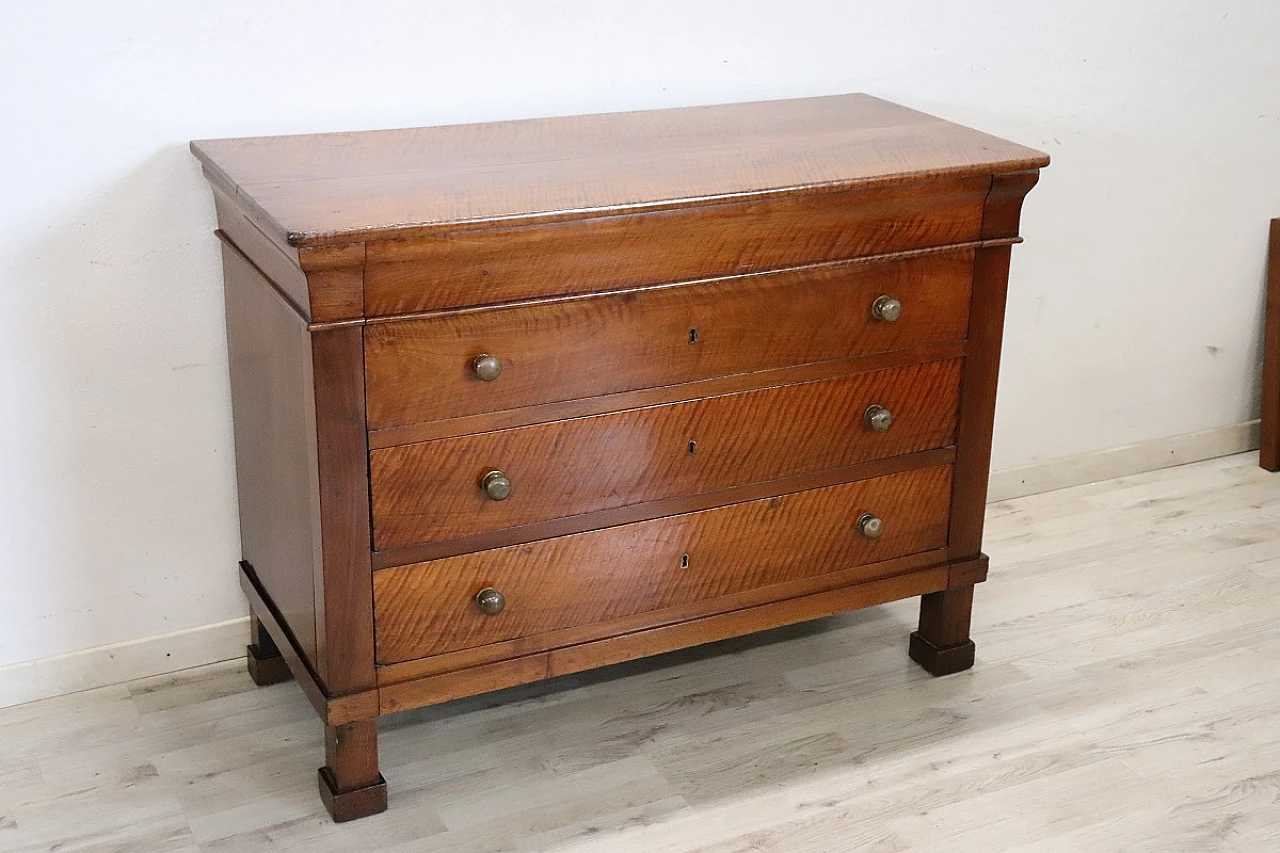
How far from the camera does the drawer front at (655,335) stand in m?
1.83

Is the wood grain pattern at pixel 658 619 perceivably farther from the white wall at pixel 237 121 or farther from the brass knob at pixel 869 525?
the white wall at pixel 237 121

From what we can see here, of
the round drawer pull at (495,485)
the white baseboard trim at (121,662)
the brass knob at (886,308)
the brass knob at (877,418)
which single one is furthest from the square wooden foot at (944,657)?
the white baseboard trim at (121,662)

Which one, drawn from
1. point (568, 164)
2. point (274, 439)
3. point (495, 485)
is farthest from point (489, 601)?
point (568, 164)

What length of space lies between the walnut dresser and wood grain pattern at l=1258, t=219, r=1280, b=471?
1222 mm

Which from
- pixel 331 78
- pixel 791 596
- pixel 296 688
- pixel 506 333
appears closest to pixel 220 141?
pixel 331 78

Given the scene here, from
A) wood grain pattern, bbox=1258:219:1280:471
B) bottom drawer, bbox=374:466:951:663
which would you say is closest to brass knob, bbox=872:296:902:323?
bottom drawer, bbox=374:466:951:663

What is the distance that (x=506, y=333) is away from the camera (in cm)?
187

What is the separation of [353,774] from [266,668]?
1.26 feet

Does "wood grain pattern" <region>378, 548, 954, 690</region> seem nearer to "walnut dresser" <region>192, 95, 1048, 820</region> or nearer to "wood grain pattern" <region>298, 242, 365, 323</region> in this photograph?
"walnut dresser" <region>192, 95, 1048, 820</region>

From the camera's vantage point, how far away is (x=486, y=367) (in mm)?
1845

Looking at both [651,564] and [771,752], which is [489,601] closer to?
[651,564]

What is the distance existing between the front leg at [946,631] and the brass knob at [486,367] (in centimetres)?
93

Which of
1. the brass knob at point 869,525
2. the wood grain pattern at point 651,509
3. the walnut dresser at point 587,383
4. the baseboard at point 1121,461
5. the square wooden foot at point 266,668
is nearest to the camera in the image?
the walnut dresser at point 587,383

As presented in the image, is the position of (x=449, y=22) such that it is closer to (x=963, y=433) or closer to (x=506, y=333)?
(x=506, y=333)
